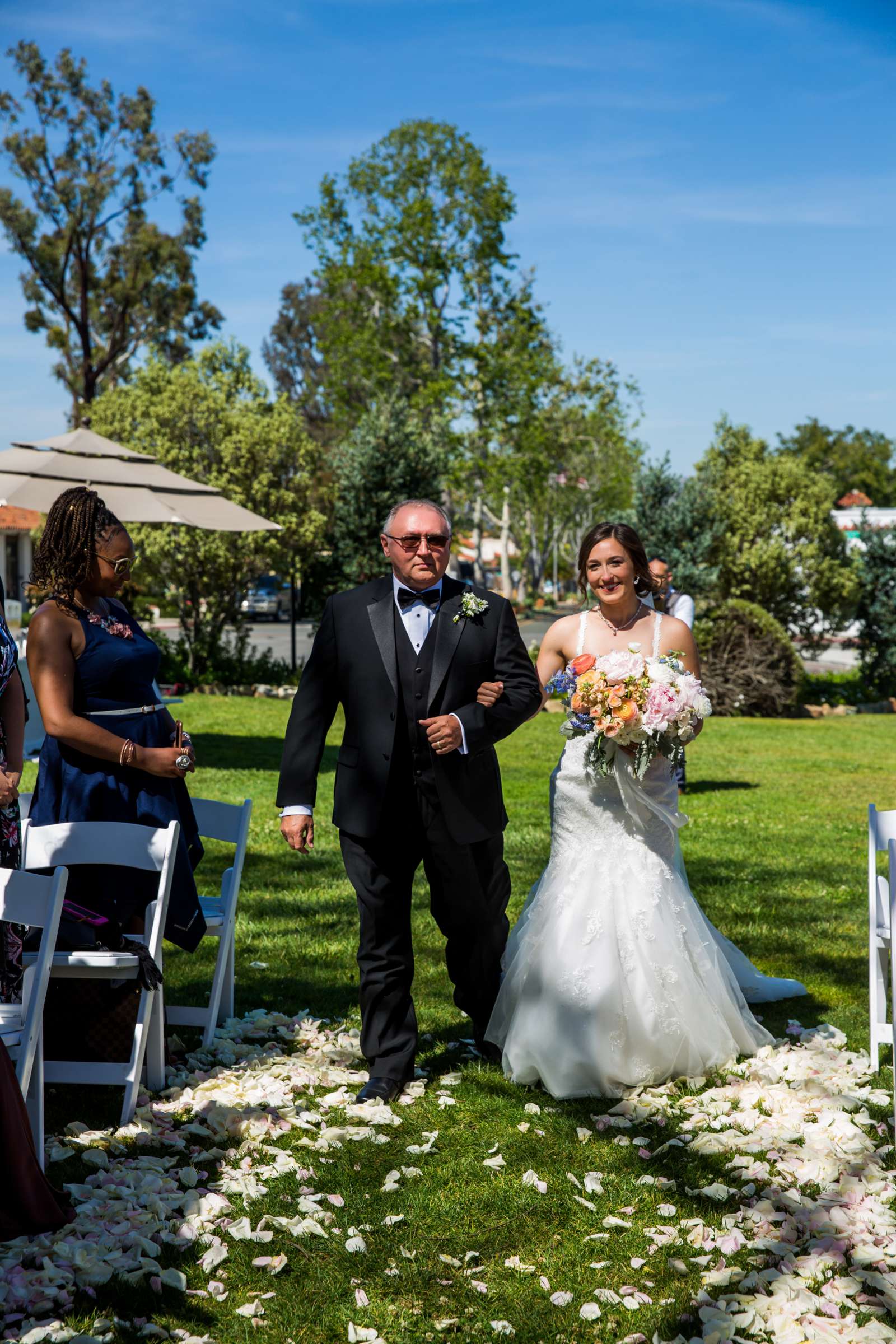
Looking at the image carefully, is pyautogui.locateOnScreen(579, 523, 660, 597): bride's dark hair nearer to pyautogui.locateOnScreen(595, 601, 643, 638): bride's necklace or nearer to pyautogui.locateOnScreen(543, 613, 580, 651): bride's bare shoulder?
pyautogui.locateOnScreen(595, 601, 643, 638): bride's necklace

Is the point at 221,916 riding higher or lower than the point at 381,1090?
higher

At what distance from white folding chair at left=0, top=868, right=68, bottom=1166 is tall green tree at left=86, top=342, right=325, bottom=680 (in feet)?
54.2

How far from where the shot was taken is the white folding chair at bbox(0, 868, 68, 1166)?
3.81 meters

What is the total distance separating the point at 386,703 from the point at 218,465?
1743cm

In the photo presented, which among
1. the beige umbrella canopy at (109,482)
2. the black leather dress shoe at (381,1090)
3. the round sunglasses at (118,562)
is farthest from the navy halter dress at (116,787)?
the beige umbrella canopy at (109,482)

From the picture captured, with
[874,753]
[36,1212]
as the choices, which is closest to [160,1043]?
[36,1212]

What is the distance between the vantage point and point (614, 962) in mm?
5039

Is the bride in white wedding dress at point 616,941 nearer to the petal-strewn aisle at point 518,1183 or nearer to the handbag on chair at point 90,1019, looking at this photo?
the petal-strewn aisle at point 518,1183

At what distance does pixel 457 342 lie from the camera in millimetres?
36906

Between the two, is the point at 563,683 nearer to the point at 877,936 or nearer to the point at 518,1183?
the point at 877,936

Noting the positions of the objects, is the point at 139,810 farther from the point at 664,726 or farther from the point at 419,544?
the point at 664,726

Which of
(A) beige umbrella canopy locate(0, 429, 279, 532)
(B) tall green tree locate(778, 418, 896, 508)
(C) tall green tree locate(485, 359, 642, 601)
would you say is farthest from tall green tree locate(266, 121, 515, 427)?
(B) tall green tree locate(778, 418, 896, 508)

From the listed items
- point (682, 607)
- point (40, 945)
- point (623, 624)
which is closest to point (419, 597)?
point (623, 624)

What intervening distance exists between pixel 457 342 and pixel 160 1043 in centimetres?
3383
